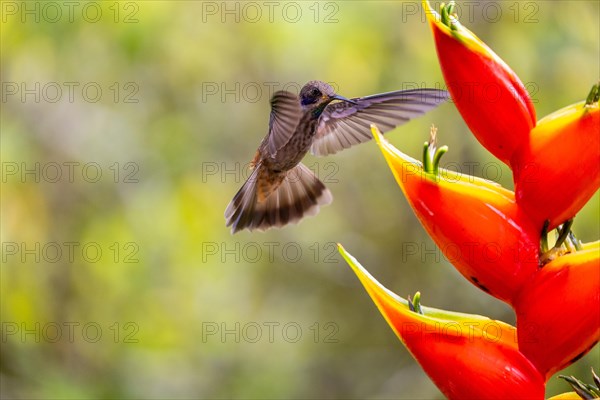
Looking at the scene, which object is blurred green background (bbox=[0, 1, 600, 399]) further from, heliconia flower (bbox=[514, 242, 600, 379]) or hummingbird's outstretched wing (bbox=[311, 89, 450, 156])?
heliconia flower (bbox=[514, 242, 600, 379])


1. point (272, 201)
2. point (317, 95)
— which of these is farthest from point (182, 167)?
point (317, 95)

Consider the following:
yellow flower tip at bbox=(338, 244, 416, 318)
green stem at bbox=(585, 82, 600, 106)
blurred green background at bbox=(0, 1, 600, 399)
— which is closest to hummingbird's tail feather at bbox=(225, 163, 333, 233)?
yellow flower tip at bbox=(338, 244, 416, 318)

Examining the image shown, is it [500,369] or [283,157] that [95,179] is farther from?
[500,369]

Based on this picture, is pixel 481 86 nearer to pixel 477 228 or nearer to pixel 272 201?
pixel 477 228

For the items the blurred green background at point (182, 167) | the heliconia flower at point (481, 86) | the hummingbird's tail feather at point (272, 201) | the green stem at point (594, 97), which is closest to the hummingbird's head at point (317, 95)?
the hummingbird's tail feather at point (272, 201)

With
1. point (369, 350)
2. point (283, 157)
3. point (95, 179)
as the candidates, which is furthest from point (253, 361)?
point (283, 157)

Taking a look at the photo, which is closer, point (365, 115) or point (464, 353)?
point (464, 353)

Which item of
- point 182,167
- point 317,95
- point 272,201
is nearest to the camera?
point 317,95
